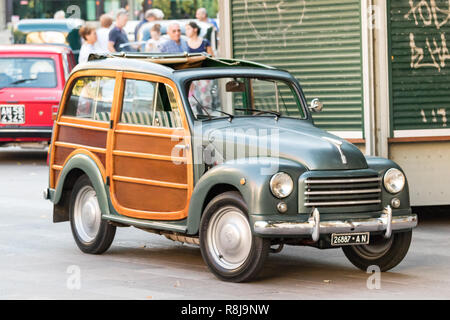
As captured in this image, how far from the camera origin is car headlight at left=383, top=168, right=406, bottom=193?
8930 mm

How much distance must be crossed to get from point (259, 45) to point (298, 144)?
14.5ft

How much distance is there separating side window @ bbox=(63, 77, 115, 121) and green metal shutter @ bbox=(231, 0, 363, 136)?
116 inches

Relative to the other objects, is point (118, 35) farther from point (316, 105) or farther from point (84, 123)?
point (316, 105)

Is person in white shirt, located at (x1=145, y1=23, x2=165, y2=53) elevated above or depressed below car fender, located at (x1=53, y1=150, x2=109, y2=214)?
above

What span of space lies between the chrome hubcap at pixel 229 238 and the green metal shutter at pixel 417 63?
3.97 metres

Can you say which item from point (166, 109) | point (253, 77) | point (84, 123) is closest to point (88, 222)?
point (84, 123)

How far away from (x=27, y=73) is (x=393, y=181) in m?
11.5

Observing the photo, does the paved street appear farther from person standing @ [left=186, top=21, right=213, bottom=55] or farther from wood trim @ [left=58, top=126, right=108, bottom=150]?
person standing @ [left=186, top=21, right=213, bottom=55]

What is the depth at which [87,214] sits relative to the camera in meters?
10.4

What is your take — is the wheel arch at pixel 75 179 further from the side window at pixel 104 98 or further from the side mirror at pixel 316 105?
the side mirror at pixel 316 105

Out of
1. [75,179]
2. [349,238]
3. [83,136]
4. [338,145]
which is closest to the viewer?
[349,238]

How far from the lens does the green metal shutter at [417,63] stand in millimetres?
12242
